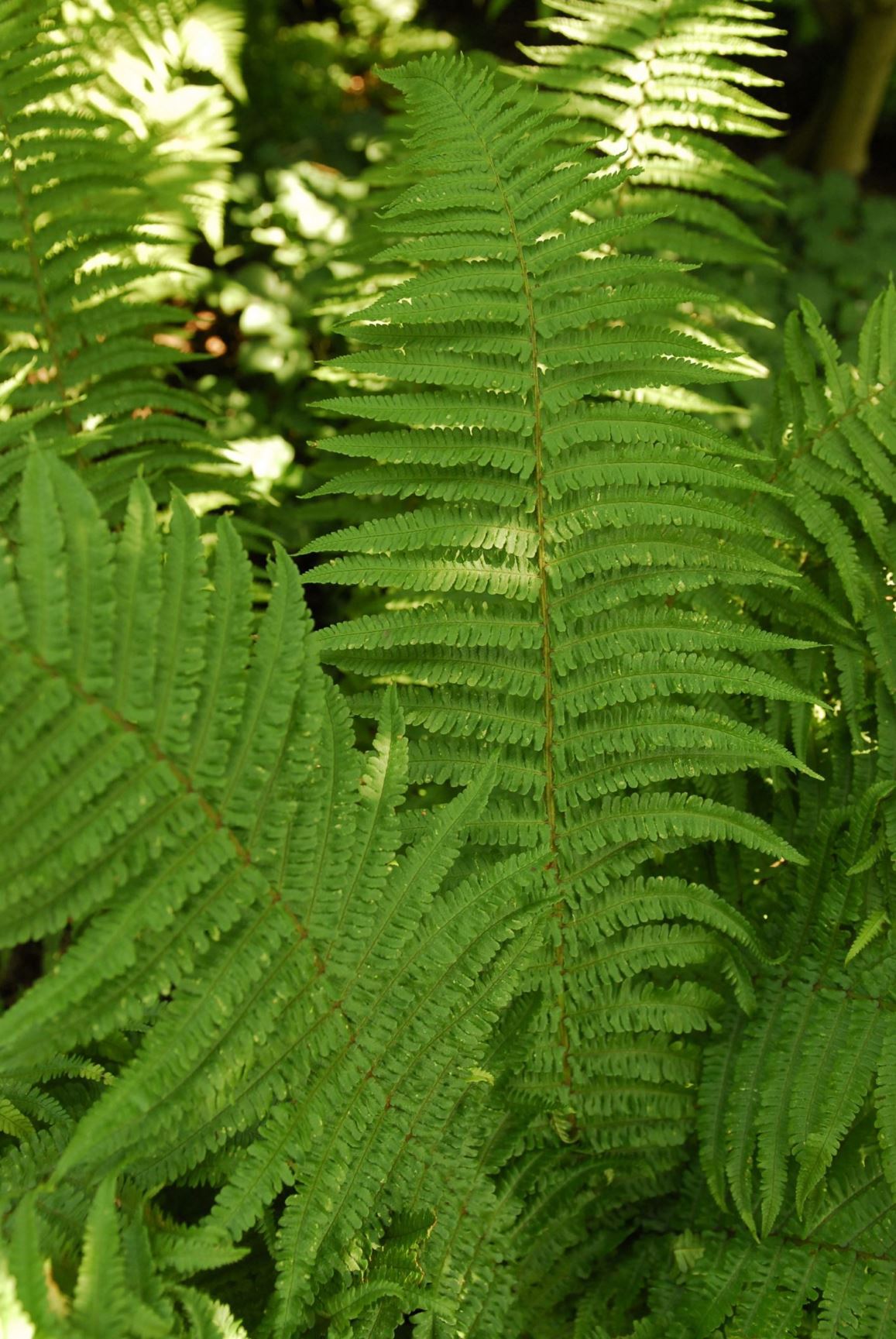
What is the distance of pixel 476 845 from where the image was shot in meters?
1.53

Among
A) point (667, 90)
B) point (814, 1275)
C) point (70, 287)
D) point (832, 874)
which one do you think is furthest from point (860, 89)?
point (814, 1275)

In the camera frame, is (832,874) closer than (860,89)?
Yes

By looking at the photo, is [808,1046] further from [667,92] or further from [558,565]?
[667,92]

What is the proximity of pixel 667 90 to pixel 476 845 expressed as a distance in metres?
1.59

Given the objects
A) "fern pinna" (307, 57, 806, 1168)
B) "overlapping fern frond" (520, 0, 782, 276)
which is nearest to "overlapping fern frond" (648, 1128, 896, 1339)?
"fern pinna" (307, 57, 806, 1168)

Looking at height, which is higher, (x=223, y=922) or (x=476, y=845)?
(x=476, y=845)

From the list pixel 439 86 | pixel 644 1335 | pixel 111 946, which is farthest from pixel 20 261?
pixel 644 1335

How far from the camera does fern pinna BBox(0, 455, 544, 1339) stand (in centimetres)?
99

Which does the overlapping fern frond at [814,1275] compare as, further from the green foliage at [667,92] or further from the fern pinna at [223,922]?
the green foliage at [667,92]

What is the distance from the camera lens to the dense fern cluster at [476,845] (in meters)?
1.04

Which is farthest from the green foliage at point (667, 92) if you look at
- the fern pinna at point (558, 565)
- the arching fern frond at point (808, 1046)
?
the arching fern frond at point (808, 1046)

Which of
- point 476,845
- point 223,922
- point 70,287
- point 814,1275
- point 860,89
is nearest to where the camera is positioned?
point 223,922

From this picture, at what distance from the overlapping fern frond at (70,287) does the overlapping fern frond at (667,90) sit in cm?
91

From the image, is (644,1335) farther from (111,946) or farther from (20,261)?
(20,261)
